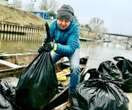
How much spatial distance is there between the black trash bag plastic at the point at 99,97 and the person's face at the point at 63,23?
93 cm

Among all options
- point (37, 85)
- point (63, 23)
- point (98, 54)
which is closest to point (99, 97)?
point (37, 85)

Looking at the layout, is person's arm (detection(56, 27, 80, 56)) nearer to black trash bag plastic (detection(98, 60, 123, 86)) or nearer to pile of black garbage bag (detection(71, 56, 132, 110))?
pile of black garbage bag (detection(71, 56, 132, 110))

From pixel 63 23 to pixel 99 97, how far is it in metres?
1.21

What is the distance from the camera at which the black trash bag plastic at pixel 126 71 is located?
8.23m

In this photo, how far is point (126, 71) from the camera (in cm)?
850

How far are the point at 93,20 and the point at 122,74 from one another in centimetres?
10130

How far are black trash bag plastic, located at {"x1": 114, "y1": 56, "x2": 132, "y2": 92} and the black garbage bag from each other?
3.62 meters

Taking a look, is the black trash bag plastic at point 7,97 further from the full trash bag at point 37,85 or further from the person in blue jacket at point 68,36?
the person in blue jacket at point 68,36

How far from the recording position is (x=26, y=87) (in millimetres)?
4652

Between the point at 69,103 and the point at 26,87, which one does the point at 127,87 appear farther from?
the point at 26,87

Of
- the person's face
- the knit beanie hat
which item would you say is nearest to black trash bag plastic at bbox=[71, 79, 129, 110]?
the person's face

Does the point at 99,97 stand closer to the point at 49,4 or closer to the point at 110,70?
the point at 110,70

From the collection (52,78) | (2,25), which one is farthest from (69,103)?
(2,25)

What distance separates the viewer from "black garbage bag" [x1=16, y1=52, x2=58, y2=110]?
15.2 ft
